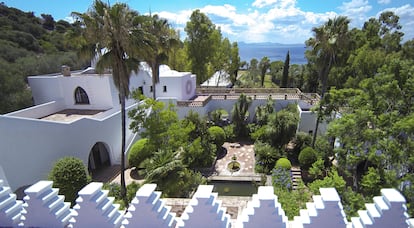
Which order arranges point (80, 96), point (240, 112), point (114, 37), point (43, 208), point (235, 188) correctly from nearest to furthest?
point (43, 208) → point (114, 37) → point (235, 188) → point (80, 96) → point (240, 112)

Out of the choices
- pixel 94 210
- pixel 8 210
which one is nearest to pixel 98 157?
pixel 8 210

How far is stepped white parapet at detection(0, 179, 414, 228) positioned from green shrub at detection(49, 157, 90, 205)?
7.46 meters

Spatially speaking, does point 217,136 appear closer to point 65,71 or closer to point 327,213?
point 65,71

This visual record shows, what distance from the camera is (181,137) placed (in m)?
13.3

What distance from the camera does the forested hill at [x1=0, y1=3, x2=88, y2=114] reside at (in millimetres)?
17594

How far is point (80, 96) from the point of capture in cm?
1702

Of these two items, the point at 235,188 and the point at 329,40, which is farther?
the point at 235,188

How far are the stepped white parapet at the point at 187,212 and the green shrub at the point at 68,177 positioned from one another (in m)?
7.46

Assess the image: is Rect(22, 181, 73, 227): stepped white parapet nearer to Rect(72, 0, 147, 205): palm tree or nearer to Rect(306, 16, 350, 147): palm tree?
Rect(72, 0, 147, 205): palm tree

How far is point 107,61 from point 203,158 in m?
8.97

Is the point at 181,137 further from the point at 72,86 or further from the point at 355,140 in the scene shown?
the point at 72,86

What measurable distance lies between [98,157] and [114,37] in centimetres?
978

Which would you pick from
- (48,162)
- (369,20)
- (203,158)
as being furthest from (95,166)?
(369,20)

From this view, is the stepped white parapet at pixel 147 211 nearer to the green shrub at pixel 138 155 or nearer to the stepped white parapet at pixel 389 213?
the stepped white parapet at pixel 389 213
